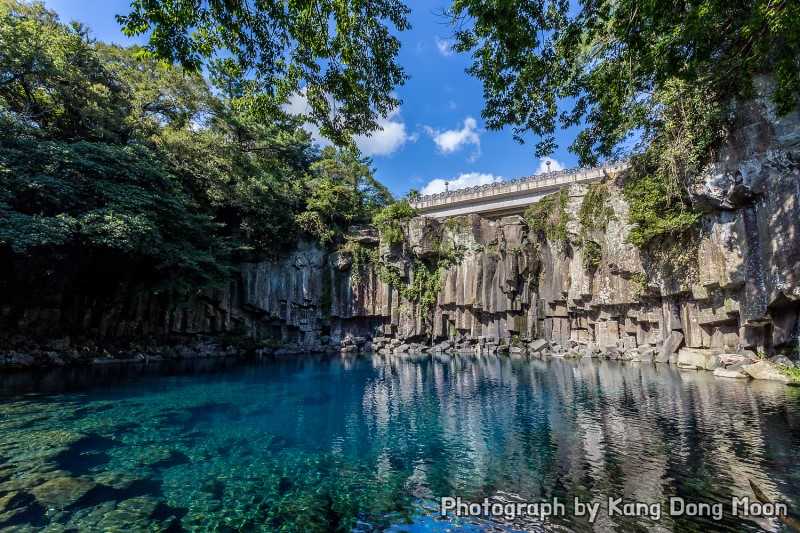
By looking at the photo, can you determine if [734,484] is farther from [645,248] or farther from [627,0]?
[645,248]

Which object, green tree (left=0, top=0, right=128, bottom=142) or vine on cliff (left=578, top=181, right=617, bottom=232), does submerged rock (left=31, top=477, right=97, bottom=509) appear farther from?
vine on cliff (left=578, top=181, right=617, bottom=232)

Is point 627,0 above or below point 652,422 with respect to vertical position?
above

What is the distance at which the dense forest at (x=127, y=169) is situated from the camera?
14789 mm

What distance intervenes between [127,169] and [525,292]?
25.8 m

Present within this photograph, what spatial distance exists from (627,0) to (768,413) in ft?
30.2

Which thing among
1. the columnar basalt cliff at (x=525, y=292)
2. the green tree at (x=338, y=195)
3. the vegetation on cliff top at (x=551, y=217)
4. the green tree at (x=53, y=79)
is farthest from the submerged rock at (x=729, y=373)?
the green tree at (x=53, y=79)

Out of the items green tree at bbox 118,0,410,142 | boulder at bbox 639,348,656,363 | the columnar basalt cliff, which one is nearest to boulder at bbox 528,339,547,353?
the columnar basalt cliff

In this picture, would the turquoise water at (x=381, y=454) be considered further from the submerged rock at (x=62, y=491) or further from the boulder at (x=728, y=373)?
the boulder at (x=728, y=373)

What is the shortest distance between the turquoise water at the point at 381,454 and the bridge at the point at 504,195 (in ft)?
68.2

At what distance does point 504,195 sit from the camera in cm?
3272

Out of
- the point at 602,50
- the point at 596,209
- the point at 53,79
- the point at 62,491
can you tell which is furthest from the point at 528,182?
the point at 62,491

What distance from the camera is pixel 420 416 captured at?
9.56 metres

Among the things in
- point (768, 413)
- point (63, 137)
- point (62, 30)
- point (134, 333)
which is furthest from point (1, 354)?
point (768, 413)

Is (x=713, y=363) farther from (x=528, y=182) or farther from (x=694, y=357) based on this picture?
(x=528, y=182)
